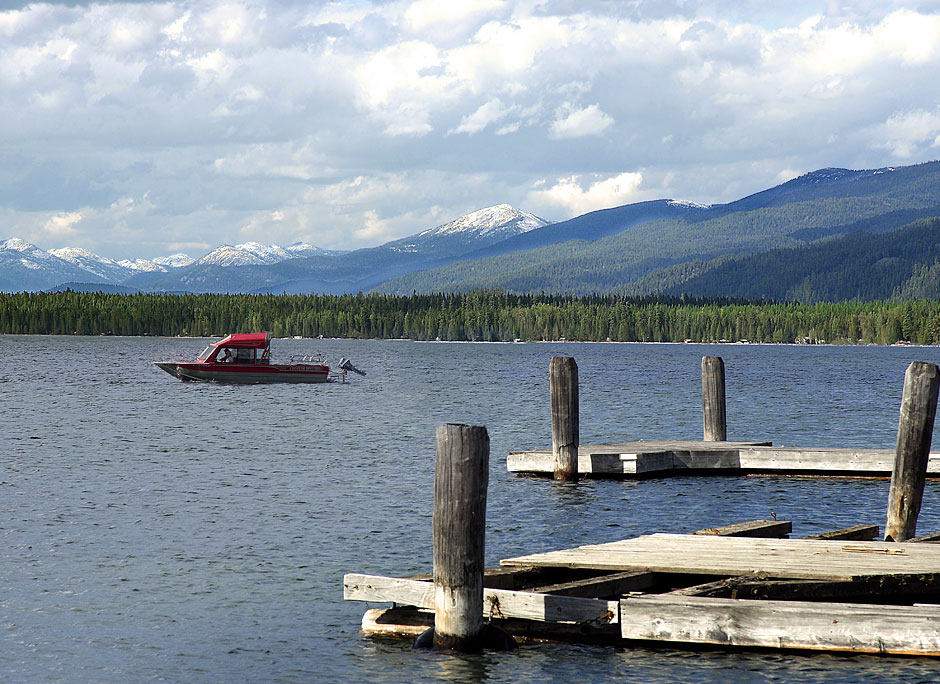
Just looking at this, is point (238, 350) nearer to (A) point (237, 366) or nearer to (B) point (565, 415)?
(A) point (237, 366)

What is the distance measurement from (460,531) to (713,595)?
341 centimetres

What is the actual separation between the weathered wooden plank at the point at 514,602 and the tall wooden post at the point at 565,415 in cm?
1433

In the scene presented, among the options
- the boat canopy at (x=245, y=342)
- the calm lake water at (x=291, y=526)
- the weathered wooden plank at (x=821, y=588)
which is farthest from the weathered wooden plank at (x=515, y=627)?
the boat canopy at (x=245, y=342)

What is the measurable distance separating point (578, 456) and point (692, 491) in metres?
3.17

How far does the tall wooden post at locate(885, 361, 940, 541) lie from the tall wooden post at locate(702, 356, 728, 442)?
39.6 ft

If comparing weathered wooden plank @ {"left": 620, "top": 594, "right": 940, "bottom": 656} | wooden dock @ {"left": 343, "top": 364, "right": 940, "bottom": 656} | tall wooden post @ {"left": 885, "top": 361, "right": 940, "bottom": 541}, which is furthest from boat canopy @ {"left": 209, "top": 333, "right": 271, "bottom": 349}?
weathered wooden plank @ {"left": 620, "top": 594, "right": 940, "bottom": 656}

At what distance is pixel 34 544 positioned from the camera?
75.3ft

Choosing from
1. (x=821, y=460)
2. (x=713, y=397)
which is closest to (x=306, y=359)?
(x=713, y=397)

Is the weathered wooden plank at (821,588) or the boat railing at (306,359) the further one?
the boat railing at (306,359)

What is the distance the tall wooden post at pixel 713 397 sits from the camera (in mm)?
33188

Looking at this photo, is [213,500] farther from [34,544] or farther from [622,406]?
[622,406]

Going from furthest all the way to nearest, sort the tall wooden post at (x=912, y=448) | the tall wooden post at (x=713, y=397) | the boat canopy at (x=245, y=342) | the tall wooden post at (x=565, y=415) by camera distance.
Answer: the boat canopy at (x=245, y=342) → the tall wooden post at (x=713, y=397) → the tall wooden post at (x=565, y=415) → the tall wooden post at (x=912, y=448)

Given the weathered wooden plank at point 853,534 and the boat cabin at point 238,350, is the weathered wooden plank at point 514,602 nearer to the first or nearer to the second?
the weathered wooden plank at point 853,534

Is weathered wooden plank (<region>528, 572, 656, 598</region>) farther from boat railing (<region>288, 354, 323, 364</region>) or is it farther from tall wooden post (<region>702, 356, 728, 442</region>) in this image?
boat railing (<region>288, 354, 323, 364</region>)
